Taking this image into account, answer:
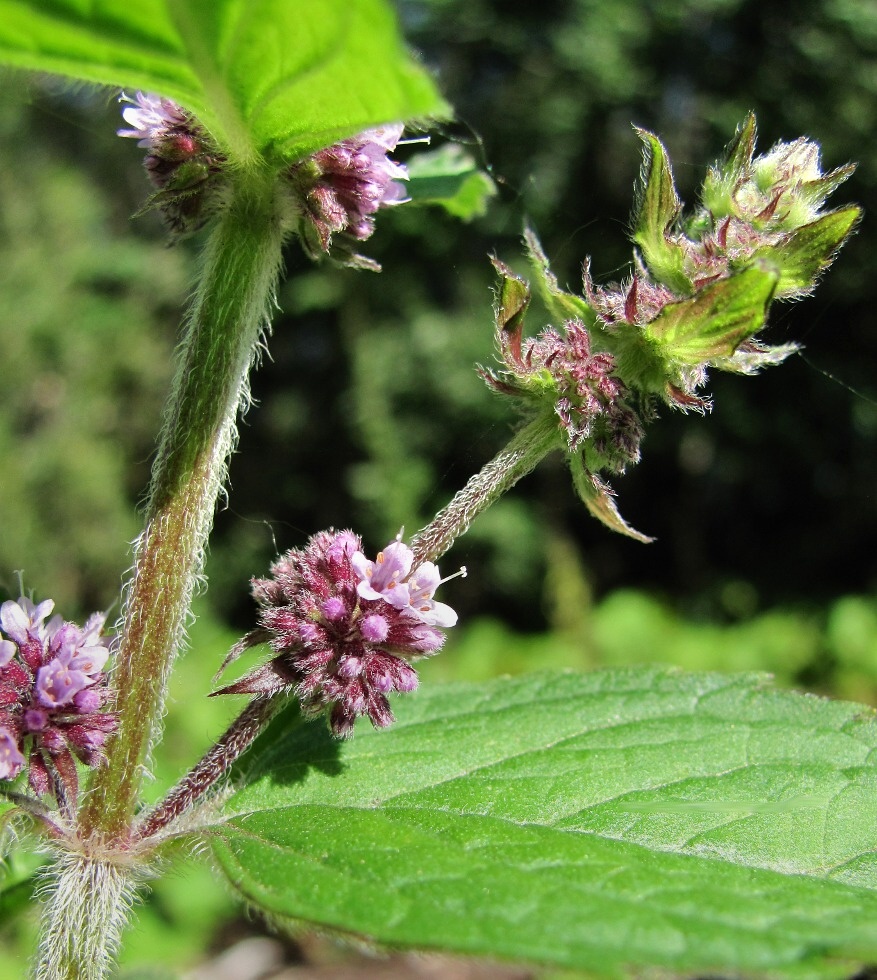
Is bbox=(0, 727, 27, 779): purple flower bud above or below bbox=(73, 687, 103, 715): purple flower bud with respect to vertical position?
below

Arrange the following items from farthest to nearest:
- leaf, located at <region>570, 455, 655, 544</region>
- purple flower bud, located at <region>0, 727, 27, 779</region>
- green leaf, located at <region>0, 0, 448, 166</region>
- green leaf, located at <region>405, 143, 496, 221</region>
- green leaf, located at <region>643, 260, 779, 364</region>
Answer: green leaf, located at <region>405, 143, 496, 221</region>
leaf, located at <region>570, 455, 655, 544</region>
purple flower bud, located at <region>0, 727, 27, 779</region>
green leaf, located at <region>643, 260, 779, 364</region>
green leaf, located at <region>0, 0, 448, 166</region>

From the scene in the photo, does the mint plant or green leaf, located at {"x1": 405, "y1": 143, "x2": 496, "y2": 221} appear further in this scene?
A: green leaf, located at {"x1": 405, "y1": 143, "x2": 496, "y2": 221}

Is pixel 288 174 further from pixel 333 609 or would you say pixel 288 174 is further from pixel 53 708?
pixel 53 708

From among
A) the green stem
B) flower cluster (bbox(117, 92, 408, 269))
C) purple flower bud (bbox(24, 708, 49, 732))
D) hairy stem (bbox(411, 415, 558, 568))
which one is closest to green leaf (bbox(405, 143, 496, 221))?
flower cluster (bbox(117, 92, 408, 269))

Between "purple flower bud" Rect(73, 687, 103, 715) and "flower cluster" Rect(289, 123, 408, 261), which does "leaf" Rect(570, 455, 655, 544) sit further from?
→ "purple flower bud" Rect(73, 687, 103, 715)

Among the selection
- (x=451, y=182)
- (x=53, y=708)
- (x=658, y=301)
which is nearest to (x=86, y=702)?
(x=53, y=708)

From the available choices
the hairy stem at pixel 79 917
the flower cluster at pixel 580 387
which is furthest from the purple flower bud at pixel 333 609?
the hairy stem at pixel 79 917
